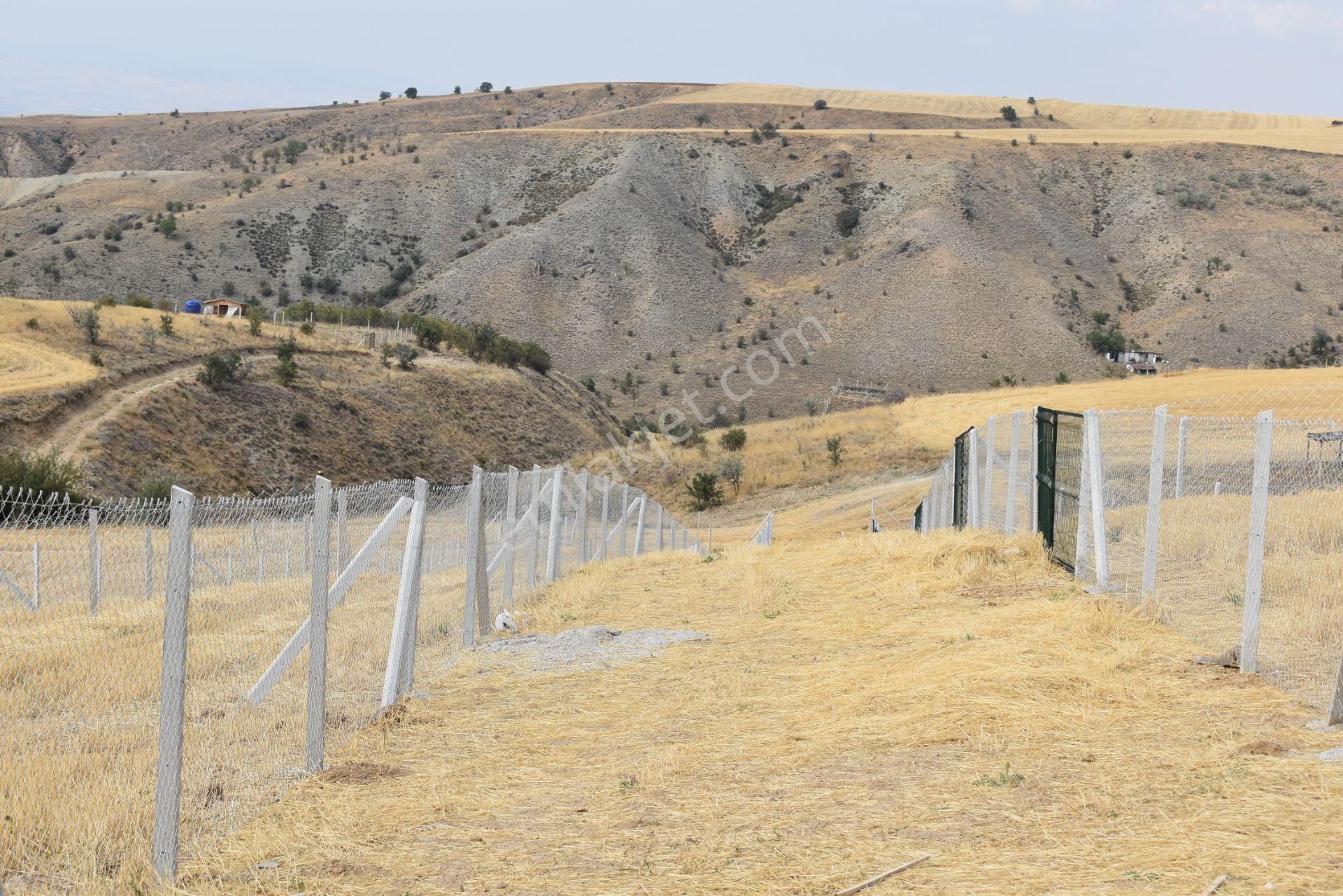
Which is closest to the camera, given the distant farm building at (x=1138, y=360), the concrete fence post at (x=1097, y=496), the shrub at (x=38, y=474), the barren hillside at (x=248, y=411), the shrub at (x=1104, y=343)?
the concrete fence post at (x=1097, y=496)

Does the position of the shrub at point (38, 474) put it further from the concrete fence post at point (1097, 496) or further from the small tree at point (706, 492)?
the small tree at point (706, 492)

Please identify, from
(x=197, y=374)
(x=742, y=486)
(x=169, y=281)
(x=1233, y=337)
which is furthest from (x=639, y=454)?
(x=1233, y=337)

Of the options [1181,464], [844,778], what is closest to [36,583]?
[844,778]

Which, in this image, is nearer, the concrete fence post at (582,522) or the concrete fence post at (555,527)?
the concrete fence post at (555,527)

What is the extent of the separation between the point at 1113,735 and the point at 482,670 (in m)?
5.41

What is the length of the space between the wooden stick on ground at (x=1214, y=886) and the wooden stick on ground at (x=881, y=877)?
1030mm

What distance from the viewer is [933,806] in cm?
562

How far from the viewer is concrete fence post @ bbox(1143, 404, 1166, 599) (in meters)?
9.57

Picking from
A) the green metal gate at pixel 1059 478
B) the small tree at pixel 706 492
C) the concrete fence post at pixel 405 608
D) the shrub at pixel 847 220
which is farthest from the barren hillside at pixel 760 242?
the concrete fence post at pixel 405 608

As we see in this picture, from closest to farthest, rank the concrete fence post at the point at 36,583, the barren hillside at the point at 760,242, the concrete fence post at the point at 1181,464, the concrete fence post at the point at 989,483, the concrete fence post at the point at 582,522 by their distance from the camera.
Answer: the concrete fence post at the point at 36,583, the concrete fence post at the point at 1181,464, the concrete fence post at the point at 989,483, the concrete fence post at the point at 582,522, the barren hillside at the point at 760,242

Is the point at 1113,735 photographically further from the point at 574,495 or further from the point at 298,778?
the point at 574,495

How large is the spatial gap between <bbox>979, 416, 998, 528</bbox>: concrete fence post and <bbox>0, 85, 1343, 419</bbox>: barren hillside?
56344mm

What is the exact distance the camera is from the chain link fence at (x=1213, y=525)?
756 cm

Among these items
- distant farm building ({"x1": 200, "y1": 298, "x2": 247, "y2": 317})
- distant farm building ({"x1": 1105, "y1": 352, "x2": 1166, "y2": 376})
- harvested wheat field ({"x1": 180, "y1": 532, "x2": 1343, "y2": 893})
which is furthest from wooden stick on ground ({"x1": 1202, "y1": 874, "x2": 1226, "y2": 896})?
distant farm building ({"x1": 1105, "y1": 352, "x2": 1166, "y2": 376})
